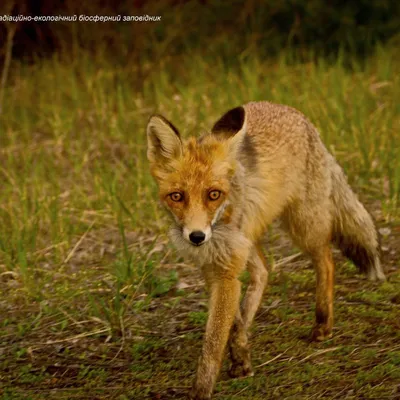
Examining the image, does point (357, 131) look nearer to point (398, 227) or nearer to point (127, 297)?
point (398, 227)

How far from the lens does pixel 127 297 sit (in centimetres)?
490

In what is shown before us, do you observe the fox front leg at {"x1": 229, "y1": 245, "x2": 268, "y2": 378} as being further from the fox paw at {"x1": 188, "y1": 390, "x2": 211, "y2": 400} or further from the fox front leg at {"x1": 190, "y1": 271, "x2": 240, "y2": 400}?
the fox paw at {"x1": 188, "y1": 390, "x2": 211, "y2": 400}

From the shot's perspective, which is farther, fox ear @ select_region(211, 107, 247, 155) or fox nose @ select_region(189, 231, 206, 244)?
fox ear @ select_region(211, 107, 247, 155)

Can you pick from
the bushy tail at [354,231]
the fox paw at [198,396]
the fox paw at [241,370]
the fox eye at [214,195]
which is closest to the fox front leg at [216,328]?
the fox paw at [198,396]

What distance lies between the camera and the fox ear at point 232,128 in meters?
3.97

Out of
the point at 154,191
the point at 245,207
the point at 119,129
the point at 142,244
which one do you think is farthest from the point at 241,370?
the point at 119,129

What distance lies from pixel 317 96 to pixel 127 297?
3.29m

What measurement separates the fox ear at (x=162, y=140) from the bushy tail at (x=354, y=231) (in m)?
1.14

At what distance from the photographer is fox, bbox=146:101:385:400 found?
3785 mm

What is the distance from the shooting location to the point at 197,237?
358 centimetres

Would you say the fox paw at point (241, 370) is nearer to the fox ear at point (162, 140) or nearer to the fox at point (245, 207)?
the fox at point (245, 207)

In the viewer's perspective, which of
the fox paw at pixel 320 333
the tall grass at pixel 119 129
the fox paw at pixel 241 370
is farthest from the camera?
the tall grass at pixel 119 129

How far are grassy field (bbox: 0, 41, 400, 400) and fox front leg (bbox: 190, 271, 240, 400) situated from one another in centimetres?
14

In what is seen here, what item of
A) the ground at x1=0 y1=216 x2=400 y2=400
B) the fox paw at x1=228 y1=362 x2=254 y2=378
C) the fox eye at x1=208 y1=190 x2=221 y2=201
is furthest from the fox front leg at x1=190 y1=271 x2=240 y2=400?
the fox eye at x1=208 y1=190 x2=221 y2=201
